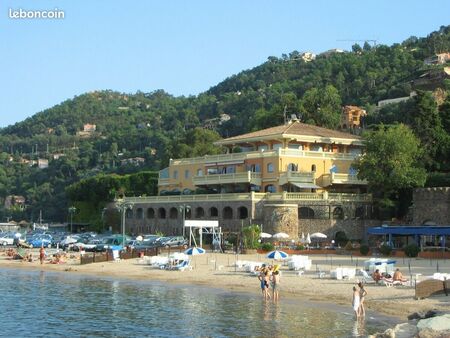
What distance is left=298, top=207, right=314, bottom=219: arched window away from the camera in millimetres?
65000

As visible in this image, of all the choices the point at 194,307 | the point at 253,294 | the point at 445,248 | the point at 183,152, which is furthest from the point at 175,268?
the point at 183,152

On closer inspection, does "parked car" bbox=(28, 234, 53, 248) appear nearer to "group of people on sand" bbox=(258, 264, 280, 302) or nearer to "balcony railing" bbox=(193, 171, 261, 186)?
"balcony railing" bbox=(193, 171, 261, 186)

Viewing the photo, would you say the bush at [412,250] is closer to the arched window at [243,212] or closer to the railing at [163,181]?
the arched window at [243,212]

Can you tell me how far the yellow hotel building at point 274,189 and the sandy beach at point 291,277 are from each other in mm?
9164

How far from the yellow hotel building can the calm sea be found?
24.1 metres

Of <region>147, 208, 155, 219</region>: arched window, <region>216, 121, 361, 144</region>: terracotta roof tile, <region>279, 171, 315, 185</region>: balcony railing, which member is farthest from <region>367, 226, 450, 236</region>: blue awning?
<region>147, 208, 155, 219</region>: arched window

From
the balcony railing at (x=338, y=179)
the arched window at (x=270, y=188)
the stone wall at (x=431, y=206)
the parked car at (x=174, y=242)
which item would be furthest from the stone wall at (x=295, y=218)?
the stone wall at (x=431, y=206)

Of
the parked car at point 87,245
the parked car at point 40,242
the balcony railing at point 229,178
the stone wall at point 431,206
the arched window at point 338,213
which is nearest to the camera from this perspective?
the stone wall at point 431,206

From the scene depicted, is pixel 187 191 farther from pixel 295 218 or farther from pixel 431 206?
pixel 431 206

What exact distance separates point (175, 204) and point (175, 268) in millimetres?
26321

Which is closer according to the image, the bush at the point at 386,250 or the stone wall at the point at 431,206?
the bush at the point at 386,250

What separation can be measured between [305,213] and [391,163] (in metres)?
8.58

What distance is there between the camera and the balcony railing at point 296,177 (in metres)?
68.3

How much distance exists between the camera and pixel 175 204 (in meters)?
75.0
